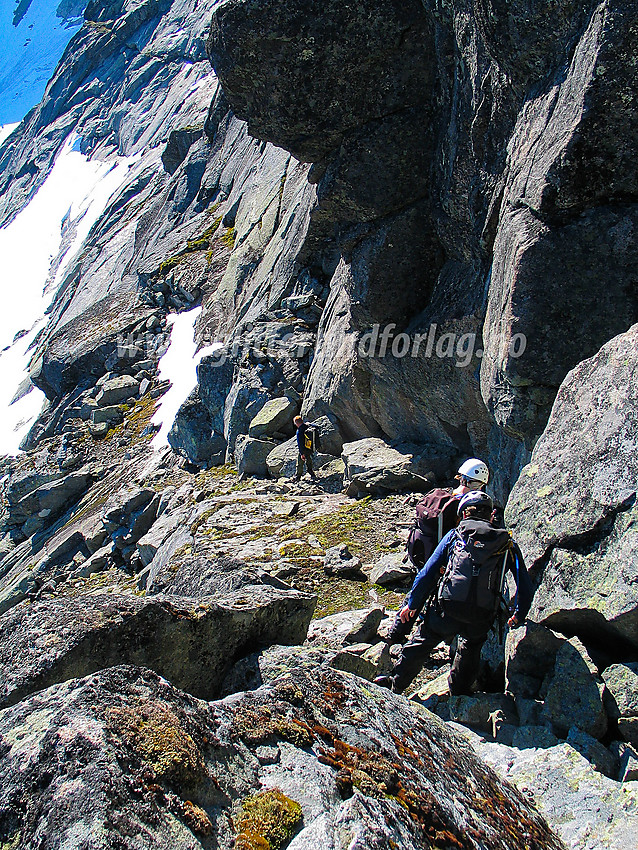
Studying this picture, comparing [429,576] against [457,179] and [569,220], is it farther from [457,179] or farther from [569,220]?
[457,179]

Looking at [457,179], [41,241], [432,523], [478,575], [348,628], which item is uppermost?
[41,241]

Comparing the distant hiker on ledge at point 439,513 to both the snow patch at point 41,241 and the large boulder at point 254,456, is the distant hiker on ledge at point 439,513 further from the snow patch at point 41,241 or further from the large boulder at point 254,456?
the snow patch at point 41,241

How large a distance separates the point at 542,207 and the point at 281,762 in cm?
1013

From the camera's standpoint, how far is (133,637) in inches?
229

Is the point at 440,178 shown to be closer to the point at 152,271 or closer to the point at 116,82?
the point at 152,271

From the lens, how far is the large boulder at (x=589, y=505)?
657 centimetres

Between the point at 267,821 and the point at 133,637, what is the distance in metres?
2.71

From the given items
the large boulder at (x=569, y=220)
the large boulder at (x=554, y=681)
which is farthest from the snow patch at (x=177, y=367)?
the large boulder at (x=554, y=681)

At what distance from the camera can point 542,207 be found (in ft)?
35.4

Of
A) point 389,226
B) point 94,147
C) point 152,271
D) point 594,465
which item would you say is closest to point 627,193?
point 594,465

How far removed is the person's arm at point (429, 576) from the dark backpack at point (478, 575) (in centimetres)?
49

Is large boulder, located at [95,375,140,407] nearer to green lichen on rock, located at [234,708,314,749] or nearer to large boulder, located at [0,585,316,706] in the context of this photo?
large boulder, located at [0,585,316,706]

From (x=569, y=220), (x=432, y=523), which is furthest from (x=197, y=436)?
(x=569, y=220)

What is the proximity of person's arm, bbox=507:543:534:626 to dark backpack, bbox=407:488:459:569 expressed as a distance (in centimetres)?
190
